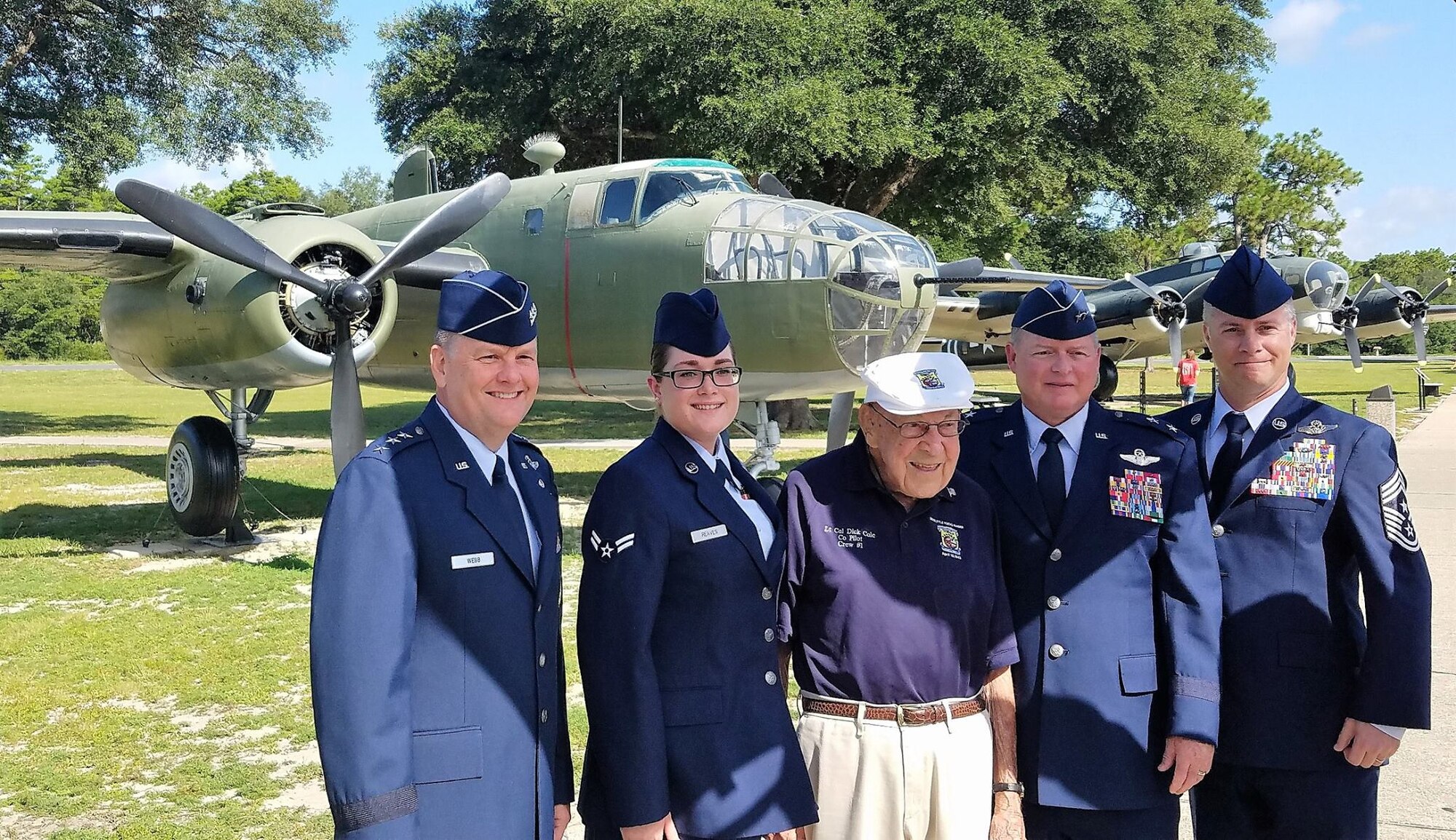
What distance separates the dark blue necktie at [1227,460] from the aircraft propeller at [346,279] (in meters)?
5.98

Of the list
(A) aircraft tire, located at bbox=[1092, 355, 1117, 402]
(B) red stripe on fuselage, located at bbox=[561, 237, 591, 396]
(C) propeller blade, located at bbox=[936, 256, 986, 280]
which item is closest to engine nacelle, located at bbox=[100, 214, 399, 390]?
(B) red stripe on fuselage, located at bbox=[561, 237, 591, 396]

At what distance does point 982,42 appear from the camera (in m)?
19.2

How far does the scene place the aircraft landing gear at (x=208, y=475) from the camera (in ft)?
32.6

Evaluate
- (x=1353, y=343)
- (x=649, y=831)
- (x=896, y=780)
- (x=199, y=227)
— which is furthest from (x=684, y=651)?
(x=1353, y=343)

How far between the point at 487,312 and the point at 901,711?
4.95ft

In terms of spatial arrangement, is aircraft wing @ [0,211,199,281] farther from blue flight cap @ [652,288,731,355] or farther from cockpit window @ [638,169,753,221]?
blue flight cap @ [652,288,731,355]

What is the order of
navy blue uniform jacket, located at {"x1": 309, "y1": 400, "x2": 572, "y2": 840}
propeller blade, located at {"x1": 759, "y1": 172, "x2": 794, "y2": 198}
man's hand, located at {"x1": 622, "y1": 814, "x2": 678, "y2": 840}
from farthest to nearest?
propeller blade, located at {"x1": 759, "y1": 172, "x2": 794, "y2": 198} → man's hand, located at {"x1": 622, "y1": 814, "x2": 678, "y2": 840} → navy blue uniform jacket, located at {"x1": 309, "y1": 400, "x2": 572, "y2": 840}

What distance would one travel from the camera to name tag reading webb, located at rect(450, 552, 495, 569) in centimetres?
255

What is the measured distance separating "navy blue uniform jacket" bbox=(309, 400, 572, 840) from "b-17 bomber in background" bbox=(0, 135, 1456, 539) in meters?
5.68

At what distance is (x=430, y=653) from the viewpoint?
8.25 feet

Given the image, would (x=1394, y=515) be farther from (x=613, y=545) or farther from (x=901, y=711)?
(x=613, y=545)

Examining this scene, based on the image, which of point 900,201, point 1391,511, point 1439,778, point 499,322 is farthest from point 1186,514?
point 900,201

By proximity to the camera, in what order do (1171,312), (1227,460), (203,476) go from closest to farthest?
(1227,460) < (203,476) < (1171,312)

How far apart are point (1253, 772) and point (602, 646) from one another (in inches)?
79.6
